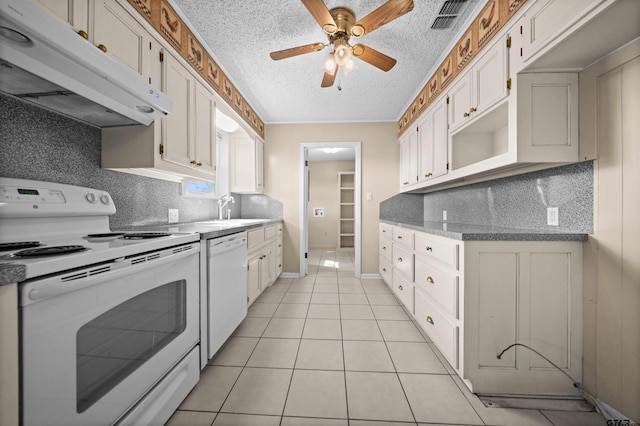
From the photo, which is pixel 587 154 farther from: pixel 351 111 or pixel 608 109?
pixel 351 111

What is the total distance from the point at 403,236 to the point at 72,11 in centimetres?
256

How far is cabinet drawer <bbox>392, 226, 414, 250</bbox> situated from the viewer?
221cm

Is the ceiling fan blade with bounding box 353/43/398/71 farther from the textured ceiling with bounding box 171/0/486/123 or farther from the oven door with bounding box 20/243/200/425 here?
the oven door with bounding box 20/243/200/425

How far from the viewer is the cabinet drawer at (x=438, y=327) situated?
4.81ft

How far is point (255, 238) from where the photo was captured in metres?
2.55

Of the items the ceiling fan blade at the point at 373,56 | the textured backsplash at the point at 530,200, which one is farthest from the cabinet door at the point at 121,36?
the textured backsplash at the point at 530,200

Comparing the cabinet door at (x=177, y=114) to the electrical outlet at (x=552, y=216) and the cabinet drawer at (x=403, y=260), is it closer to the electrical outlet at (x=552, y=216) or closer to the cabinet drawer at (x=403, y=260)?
the cabinet drawer at (x=403, y=260)

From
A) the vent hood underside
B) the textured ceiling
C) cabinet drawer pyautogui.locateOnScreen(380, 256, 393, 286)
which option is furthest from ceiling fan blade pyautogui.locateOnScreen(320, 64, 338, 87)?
cabinet drawer pyautogui.locateOnScreen(380, 256, 393, 286)

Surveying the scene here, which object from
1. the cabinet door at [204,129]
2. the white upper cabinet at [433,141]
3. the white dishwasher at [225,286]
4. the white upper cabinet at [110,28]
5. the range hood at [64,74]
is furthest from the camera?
the white upper cabinet at [433,141]

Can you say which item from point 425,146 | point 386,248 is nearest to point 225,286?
point 386,248

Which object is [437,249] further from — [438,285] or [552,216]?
[552,216]

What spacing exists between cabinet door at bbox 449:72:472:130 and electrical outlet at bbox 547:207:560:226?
83 cm

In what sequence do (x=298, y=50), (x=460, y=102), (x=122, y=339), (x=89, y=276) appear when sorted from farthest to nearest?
(x=460, y=102), (x=298, y=50), (x=122, y=339), (x=89, y=276)

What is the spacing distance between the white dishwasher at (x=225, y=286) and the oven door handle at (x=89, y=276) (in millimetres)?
481
